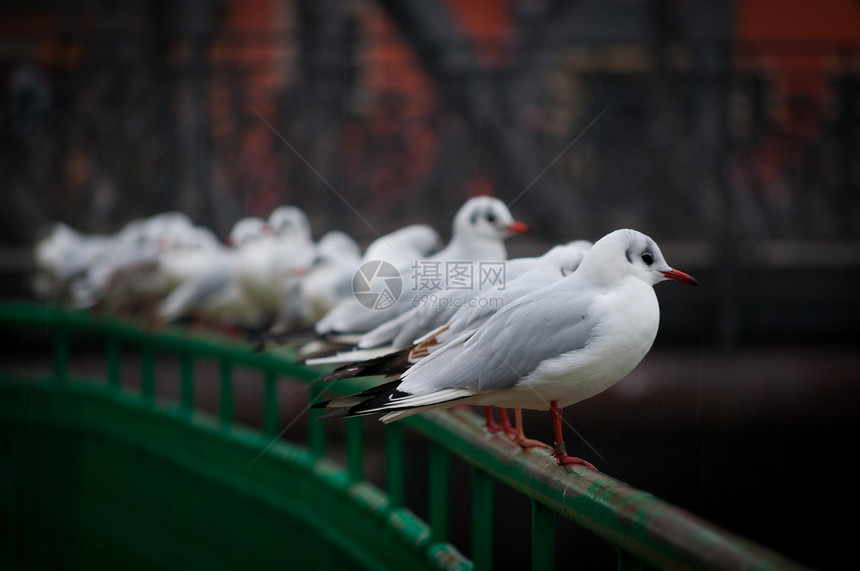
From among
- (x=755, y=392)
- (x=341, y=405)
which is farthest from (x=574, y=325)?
(x=755, y=392)

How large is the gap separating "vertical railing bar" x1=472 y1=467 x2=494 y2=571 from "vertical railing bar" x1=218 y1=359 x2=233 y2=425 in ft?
6.17

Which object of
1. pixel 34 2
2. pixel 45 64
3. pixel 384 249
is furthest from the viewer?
pixel 34 2

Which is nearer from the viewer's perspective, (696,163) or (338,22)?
(696,163)

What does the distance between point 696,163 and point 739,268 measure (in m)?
0.96

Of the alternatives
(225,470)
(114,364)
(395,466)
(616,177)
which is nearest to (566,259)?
(395,466)

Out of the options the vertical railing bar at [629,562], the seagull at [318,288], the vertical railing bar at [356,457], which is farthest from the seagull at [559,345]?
the seagull at [318,288]

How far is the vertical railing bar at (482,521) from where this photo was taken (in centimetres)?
225

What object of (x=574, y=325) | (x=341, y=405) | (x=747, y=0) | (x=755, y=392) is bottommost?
(x=755, y=392)

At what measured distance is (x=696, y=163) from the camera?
8812mm

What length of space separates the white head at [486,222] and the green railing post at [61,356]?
2857 mm

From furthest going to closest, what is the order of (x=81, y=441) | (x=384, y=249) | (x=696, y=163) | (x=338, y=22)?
(x=338, y=22), (x=696, y=163), (x=81, y=441), (x=384, y=249)

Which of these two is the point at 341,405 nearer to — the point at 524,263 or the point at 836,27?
the point at 524,263

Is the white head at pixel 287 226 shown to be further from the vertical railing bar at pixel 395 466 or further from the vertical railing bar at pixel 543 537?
the vertical railing bar at pixel 543 537

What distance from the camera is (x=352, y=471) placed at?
10.5ft
